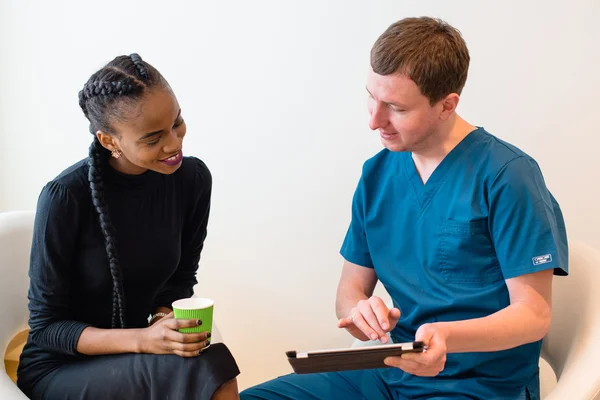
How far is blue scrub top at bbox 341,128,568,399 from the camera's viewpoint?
136 centimetres

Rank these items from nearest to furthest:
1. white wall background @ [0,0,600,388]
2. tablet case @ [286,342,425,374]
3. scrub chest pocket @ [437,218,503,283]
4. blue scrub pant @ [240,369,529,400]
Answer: tablet case @ [286,342,425,374]
scrub chest pocket @ [437,218,503,283]
blue scrub pant @ [240,369,529,400]
white wall background @ [0,0,600,388]

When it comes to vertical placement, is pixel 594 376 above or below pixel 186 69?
below

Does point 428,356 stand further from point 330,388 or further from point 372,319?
point 330,388

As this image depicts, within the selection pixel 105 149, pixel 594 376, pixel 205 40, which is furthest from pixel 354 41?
pixel 594 376

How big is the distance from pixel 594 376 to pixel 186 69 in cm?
147

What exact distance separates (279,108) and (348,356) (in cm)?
117

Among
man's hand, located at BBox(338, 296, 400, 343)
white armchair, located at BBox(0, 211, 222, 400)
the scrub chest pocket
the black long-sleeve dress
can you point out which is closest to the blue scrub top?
the scrub chest pocket

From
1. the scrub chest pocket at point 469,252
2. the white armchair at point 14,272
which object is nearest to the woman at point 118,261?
the white armchair at point 14,272

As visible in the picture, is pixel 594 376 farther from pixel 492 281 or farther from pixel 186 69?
pixel 186 69

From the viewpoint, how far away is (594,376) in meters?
1.33

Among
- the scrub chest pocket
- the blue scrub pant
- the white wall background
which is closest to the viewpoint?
the scrub chest pocket

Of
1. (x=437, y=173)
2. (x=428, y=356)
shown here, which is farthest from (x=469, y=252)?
(x=428, y=356)

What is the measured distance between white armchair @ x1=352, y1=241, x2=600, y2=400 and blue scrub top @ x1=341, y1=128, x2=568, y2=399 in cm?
9

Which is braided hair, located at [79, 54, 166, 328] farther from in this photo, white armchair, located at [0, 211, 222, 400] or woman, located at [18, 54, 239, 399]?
white armchair, located at [0, 211, 222, 400]
